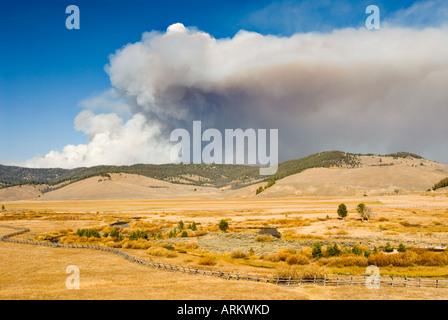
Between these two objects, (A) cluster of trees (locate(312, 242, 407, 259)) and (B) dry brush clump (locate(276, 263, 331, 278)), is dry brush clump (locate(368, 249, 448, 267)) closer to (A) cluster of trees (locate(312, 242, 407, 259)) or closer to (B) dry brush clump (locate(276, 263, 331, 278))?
(A) cluster of trees (locate(312, 242, 407, 259))

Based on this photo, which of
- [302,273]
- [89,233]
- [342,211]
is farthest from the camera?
[342,211]

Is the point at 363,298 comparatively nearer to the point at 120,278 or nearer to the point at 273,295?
the point at 273,295

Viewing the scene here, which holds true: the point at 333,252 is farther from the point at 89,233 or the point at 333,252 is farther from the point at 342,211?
the point at 89,233

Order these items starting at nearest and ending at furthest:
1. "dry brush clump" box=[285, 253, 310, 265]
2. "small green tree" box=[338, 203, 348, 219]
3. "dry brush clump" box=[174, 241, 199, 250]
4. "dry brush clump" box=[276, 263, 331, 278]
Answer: "dry brush clump" box=[276, 263, 331, 278] → "dry brush clump" box=[285, 253, 310, 265] → "dry brush clump" box=[174, 241, 199, 250] → "small green tree" box=[338, 203, 348, 219]

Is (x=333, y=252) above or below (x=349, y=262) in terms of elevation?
below

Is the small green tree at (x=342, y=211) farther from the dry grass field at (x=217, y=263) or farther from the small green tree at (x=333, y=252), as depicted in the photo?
the small green tree at (x=333, y=252)

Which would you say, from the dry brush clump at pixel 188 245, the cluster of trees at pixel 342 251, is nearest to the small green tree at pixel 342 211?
the cluster of trees at pixel 342 251

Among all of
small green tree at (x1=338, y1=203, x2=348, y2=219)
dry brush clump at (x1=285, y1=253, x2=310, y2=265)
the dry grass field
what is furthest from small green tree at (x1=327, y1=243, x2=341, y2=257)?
small green tree at (x1=338, y1=203, x2=348, y2=219)

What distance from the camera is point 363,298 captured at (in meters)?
21.0

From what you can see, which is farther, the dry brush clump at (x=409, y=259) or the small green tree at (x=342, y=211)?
the small green tree at (x=342, y=211)

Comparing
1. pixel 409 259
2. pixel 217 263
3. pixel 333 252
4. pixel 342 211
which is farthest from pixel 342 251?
pixel 342 211

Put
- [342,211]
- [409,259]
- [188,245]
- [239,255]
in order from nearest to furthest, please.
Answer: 1. [409,259]
2. [239,255]
3. [188,245]
4. [342,211]

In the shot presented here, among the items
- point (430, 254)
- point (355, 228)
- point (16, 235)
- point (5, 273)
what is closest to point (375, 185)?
point (355, 228)
